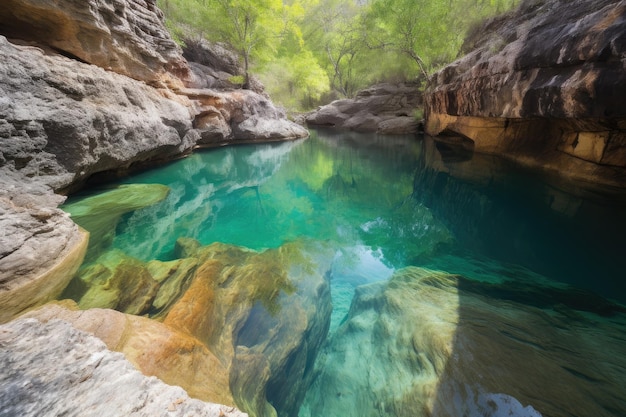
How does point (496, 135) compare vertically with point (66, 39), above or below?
below

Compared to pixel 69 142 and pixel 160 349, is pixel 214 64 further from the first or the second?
pixel 160 349

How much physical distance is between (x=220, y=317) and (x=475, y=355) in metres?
2.23

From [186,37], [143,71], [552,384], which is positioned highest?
[186,37]

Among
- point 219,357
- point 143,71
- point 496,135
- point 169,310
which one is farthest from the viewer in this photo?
point 496,135

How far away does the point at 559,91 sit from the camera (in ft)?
16.1

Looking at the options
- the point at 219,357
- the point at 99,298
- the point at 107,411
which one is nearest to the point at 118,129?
the point at 99,298

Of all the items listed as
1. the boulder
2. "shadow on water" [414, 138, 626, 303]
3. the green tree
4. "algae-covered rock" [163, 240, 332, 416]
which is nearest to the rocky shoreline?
"algae-covered rock" [163, 240, 332, 416]

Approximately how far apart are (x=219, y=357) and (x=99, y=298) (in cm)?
162

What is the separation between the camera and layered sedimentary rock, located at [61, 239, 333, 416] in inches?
69.0

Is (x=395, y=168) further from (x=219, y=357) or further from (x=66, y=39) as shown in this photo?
(x=66, y=39)

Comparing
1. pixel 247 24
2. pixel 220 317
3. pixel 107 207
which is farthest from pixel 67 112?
pixel 247 24

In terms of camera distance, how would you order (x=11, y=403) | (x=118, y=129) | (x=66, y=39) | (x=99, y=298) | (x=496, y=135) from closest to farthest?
(x=11, y=403) → (x=99, y=298) → (x=118, y=129) → (x=66, y=39) → (x=496, y=135)

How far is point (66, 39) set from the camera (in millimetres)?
6555

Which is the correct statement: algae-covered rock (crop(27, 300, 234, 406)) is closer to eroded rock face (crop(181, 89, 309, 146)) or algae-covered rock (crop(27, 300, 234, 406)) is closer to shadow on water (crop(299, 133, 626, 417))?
shadow on water (crop(299, 133, 626, 417))
